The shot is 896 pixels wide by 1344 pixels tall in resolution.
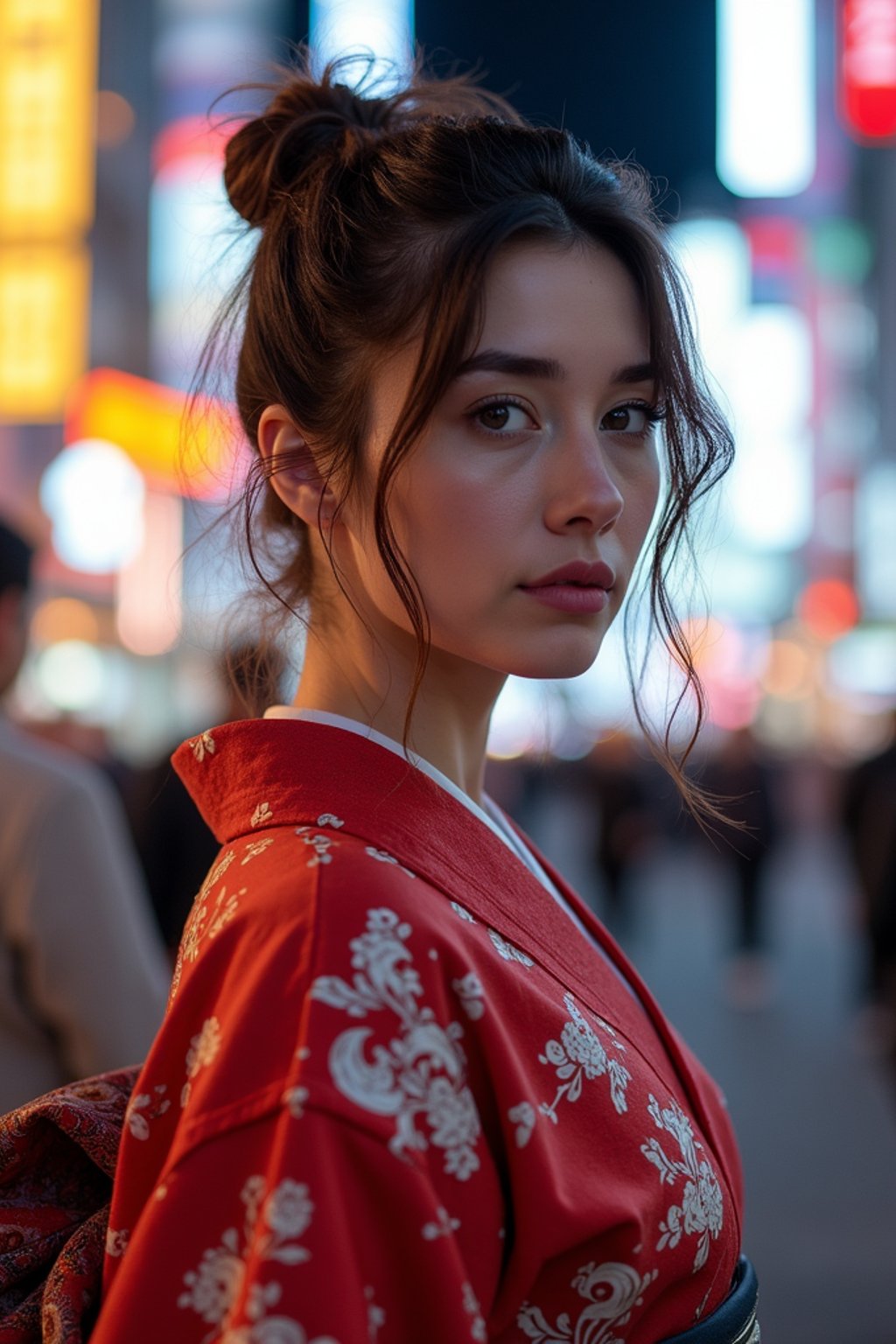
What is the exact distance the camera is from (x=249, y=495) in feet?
4.14

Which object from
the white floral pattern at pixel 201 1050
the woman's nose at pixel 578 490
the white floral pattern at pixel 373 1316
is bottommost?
the white floral pattern at pixel 373 1316

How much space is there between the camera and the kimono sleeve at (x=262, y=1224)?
2.73ft

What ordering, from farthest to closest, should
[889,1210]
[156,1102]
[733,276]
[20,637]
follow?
[733,276] < [889,1210] < [20,637] < [156,1102]

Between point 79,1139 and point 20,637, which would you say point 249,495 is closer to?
point 79,1139

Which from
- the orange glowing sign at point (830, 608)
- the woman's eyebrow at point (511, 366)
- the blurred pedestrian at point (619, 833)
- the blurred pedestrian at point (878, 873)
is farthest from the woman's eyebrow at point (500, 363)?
the orange glowing sign at point (830, 608)

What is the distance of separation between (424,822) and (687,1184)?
1.09 feet

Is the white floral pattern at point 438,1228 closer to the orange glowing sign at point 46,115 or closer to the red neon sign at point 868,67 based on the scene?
the red neon sign at point 868,67

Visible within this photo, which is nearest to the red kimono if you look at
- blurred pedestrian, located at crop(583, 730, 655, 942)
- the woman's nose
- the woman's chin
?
the woman's chin

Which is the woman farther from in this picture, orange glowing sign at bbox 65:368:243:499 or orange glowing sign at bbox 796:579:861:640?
orange glowing sign at bbox 796:579:861:640

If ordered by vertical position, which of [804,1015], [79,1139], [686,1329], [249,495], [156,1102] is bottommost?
[804,1015]

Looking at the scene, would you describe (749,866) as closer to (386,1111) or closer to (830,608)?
(386,1111)

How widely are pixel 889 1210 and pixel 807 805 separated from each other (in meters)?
17.5

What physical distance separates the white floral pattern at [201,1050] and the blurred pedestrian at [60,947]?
1.12 m

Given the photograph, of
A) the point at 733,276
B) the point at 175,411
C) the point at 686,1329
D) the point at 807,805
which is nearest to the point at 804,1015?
the point at 686,1329
